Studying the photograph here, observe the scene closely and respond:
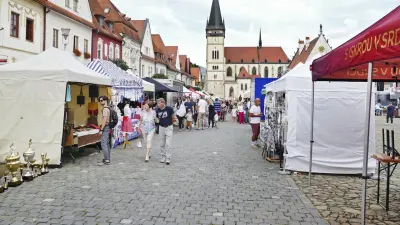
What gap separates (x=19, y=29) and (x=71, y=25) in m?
6.77

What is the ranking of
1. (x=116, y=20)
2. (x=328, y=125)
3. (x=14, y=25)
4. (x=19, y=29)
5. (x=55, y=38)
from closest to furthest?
(x=328, y=125) < (x=14, y=25) < (x=19, y=29) < (x=55, y=38) < (x=116, y=20)

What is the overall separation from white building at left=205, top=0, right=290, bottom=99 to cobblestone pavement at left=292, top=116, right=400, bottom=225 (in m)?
98.0

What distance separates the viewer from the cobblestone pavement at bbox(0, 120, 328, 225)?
5.47 m

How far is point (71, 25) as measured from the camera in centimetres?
2620

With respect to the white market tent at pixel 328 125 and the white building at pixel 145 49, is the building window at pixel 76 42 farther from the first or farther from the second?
the white market tent at pixel 328 125

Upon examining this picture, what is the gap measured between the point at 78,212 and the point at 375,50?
4586 mm

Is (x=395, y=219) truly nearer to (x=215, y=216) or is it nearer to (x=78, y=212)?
(x=215, y=216)

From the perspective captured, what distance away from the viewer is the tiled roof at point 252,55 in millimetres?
122500

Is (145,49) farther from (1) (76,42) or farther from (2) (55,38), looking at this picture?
(2) (55,38)

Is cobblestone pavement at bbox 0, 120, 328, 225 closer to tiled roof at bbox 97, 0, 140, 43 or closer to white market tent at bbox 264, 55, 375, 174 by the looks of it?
white market tent at bbox 264, 55, 375, 174

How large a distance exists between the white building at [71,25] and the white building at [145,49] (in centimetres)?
1660

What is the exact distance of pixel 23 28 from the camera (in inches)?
790

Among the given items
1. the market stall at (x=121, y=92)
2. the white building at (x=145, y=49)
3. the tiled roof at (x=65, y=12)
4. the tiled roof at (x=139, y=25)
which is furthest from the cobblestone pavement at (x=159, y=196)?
the tiled roof at (x=139, y=25)

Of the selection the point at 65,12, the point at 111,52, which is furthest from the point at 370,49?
the point at 111,52
